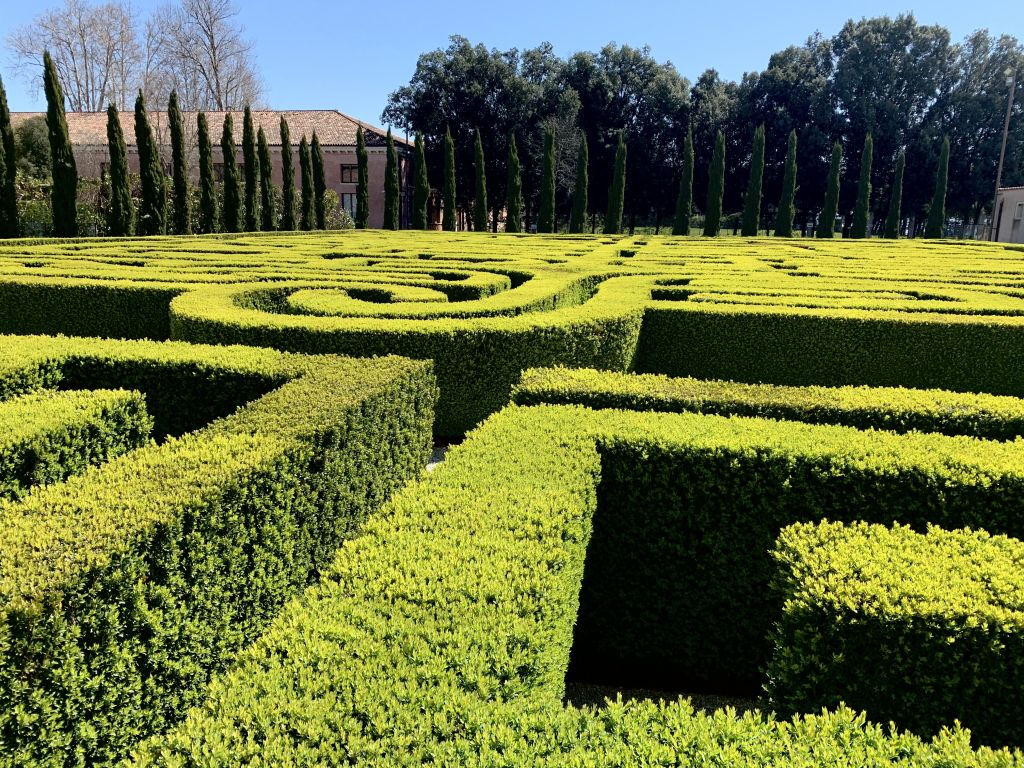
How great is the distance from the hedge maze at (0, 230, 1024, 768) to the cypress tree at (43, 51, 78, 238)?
2332 centimetres

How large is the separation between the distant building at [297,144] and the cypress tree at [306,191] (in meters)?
8.55

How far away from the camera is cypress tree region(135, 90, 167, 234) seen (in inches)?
1119

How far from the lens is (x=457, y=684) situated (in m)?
2.40

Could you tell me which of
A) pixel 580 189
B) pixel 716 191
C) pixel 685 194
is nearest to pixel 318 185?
pixel 580 189

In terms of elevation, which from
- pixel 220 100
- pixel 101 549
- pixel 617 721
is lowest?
pixel 617 721

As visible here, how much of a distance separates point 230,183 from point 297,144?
16746 mm

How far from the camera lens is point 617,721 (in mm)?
2283

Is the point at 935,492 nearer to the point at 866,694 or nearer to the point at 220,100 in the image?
the point at 866,694

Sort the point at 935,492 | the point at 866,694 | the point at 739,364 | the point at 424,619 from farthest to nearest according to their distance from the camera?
1. the point at 739,364
2. the point at 935,492
3. the point at 866,694
4. the point at 424,619

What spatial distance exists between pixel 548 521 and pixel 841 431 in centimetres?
248

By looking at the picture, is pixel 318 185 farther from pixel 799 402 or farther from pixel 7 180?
pixel 799 402

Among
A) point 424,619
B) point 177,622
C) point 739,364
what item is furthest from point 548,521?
point 739,364

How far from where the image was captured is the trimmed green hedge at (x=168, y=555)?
273cm

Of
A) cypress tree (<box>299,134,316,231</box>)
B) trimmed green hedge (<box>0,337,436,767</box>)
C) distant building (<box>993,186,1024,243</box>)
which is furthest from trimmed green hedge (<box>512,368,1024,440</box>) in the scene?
distant building (<box>993,186,1024,243</box>)
